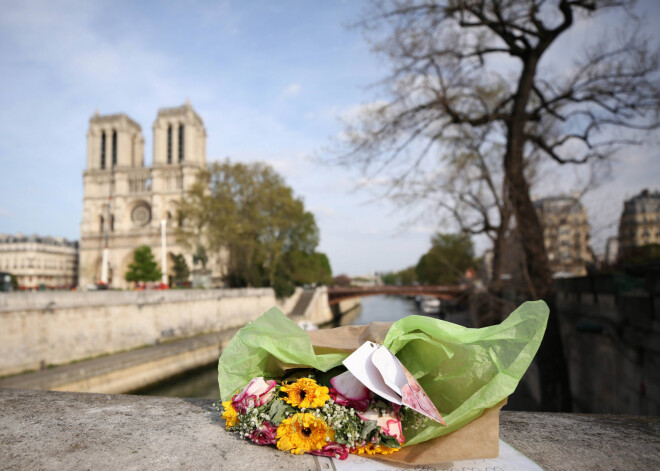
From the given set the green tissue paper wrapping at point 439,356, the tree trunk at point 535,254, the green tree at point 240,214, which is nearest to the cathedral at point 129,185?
the green tree at point 240,214

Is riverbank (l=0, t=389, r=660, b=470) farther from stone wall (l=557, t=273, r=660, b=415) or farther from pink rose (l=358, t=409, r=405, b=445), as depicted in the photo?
stone wall (l=557, t=273, r=660, b=415)

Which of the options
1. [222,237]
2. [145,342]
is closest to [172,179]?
[222,237]

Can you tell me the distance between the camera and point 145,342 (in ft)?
61.0

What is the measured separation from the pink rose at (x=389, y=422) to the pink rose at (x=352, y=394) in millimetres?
43

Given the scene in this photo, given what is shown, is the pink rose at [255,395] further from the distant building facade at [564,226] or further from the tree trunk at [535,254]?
the distant building facade at [564,226]

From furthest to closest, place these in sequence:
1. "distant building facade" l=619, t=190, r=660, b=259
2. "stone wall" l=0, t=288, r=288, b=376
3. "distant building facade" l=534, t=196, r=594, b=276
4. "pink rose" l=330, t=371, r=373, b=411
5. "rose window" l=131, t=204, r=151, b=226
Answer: "rose window" l=131, t=204, r=151, b=226
"distant building facade" l=619, t=190, r=660, b=259
"stone wall" l=0, t=288, r=288, b=376
"distant building facade" l=534, t=196, r=594, b=276
"pink rose" l=330, t=371, r=373, b=411

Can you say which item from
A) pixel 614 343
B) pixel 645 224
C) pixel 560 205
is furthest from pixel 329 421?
pixel 645 224

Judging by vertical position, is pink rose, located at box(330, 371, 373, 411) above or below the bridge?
above

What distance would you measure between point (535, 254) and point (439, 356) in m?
5.30

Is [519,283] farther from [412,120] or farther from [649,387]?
[412,120]

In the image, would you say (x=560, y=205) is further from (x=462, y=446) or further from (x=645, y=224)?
(x=645, y=224)

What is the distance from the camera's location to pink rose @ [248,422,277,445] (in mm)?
2080

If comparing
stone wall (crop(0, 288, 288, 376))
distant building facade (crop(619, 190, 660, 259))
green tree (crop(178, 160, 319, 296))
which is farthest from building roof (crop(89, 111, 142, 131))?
distant building facade (crop(619, 190, 660, 259))

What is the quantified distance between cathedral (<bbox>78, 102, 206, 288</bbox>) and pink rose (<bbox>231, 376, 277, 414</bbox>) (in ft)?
190
